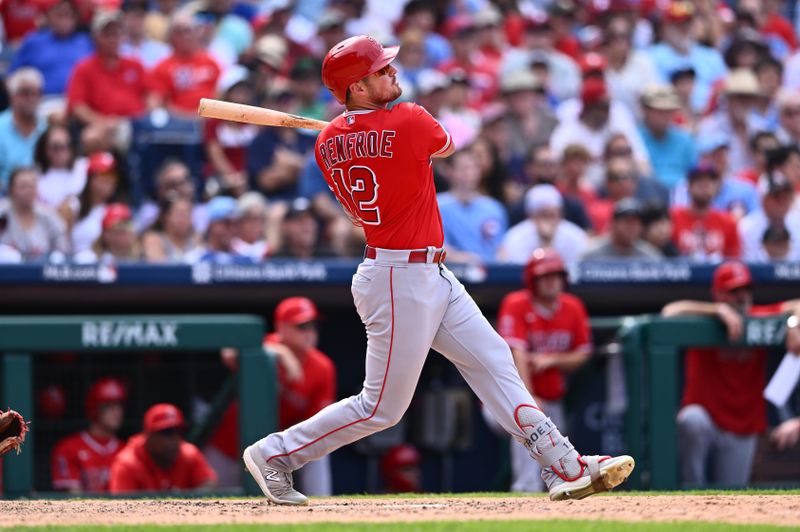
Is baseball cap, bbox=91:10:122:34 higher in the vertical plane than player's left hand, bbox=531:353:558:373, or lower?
higher

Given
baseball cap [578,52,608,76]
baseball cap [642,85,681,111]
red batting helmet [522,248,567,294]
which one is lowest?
red batting helmet [522,248,567,294]

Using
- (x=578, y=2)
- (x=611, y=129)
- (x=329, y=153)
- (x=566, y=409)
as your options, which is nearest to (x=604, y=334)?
(x=566, y=409)

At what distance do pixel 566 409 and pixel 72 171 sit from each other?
370cm

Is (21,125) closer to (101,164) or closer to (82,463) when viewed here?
(101,164)

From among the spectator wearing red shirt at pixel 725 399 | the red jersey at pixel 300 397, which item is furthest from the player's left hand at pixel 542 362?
the red jersey at pixel 300 397

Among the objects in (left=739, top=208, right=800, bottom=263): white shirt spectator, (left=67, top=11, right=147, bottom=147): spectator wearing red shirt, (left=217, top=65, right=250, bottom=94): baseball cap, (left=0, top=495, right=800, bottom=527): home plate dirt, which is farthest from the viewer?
(left=67, top=11, right=147, bottom=147): spectator wearing red shirt

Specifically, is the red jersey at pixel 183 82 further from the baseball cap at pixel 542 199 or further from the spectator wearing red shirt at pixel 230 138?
the baseball cap at pixel 542 199

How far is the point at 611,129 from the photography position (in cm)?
1105

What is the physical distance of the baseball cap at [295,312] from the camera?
791 centimetres

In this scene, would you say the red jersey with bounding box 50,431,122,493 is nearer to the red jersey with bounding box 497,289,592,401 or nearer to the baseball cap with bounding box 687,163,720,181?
the red jersey with bounding box 497,289,592,401

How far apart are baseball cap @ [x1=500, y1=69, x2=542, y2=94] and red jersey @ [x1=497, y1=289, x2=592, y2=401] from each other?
10.5 ft

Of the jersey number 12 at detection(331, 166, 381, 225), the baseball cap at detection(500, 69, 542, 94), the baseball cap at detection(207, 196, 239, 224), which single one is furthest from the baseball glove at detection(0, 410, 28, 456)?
the baseball cap at detection(500, 69, 542, 94)

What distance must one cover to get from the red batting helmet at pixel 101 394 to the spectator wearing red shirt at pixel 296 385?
610mm

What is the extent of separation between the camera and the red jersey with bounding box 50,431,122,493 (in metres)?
7.54
